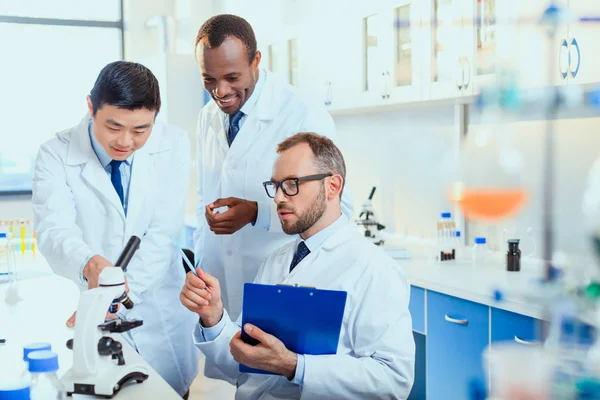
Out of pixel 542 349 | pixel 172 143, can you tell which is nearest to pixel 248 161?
pixel 172 143

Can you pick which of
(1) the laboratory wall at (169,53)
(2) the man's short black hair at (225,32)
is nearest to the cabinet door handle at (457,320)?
(2) the man's short black hair at (225,32)

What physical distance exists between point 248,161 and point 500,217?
192cm

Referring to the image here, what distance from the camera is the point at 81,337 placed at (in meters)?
1.33

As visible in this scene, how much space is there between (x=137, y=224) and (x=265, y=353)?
26.7 inches

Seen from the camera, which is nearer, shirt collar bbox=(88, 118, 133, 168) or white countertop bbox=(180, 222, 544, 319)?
shirt collar bbox=(88, 118, 133, 168)

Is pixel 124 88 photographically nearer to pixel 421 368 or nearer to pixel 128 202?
pixel 128 202

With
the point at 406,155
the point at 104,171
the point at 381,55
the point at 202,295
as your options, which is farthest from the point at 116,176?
the point at 406,155

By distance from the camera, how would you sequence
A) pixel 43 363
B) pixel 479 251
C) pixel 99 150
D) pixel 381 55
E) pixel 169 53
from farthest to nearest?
pixel 169 53 < pixel 381 55 < pixel 479 251 < pixel 99 150 < pixel 43 363

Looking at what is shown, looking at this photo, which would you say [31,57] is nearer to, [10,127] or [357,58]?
[10,127]

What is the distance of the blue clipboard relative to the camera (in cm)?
144

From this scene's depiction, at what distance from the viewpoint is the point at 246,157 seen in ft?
7.25

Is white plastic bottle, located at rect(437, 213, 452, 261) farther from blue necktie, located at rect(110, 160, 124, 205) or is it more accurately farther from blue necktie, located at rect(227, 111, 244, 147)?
blue necktie, located at rect(110, 160, 124, 205)

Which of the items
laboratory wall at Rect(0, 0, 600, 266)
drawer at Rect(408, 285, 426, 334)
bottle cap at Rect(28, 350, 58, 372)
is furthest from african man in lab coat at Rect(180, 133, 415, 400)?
drawer at Rect(408, 285, 426, 334)

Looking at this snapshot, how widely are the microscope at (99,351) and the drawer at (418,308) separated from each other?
5.03ft
